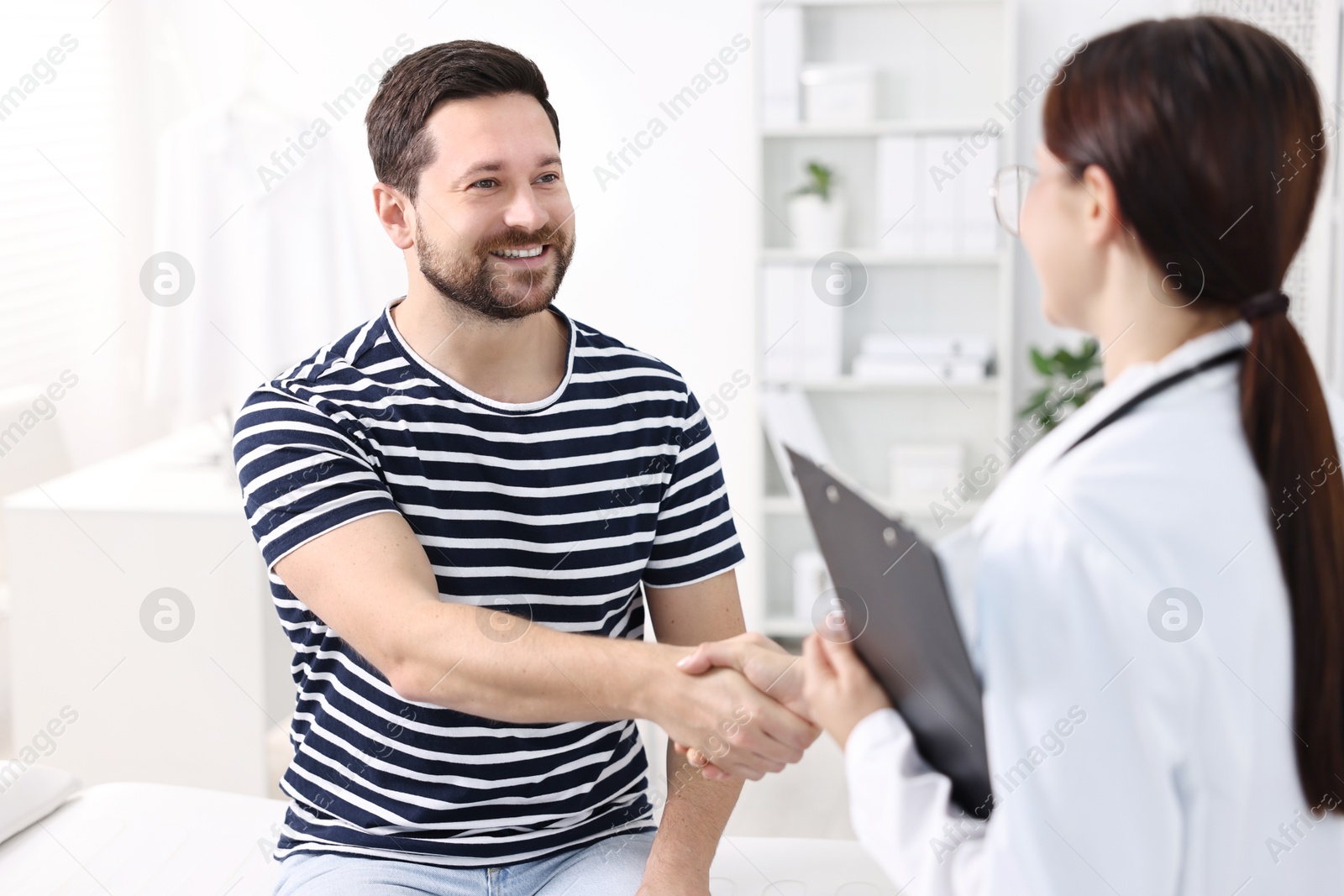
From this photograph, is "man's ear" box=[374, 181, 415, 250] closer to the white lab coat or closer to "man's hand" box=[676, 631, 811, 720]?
"man's hand" box=[676, 631, 811, 720]

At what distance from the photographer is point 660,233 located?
3947mm

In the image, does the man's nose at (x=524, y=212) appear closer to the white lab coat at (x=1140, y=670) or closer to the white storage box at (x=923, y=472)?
the white lab coat at (x=1140, y=670)

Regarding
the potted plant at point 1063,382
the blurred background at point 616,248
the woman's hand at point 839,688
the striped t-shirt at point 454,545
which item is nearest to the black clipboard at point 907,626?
the woman's hand at point 839,688

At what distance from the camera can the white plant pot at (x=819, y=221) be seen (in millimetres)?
3619

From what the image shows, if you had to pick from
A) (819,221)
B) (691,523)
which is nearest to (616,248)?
(819,221)

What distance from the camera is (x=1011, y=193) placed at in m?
0.99

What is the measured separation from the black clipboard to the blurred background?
1987 millimetres

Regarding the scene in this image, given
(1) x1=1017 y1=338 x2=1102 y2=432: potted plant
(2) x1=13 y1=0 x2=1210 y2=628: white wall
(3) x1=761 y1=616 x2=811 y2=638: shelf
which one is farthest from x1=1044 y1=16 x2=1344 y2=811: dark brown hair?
(3) x1=761 y1=616 x2=811 y2=638: shelf

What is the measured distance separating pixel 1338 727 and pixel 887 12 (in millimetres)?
3181

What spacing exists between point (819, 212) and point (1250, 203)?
286 centimetres

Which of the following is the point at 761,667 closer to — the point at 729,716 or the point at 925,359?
the point at 729,716

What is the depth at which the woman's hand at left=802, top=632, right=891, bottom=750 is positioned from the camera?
931mm

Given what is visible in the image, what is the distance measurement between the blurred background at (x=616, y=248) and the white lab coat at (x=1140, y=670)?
2.10 m

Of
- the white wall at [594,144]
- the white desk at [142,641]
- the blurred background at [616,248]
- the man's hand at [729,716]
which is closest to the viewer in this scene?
the man's hand at [729,716]
